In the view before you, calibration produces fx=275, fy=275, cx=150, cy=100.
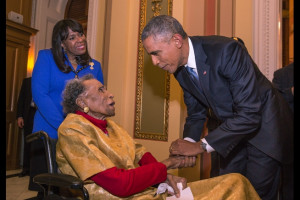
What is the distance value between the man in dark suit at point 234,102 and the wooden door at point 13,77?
14.4 feet

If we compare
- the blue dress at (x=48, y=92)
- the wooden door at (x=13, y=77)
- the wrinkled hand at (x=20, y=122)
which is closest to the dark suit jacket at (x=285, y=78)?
the blue dress at (x=48, y=92)

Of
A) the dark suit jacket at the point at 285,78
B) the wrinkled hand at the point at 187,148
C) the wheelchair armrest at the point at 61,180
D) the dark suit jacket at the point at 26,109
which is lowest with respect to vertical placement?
the wheelchair armrest at the point at 61,180

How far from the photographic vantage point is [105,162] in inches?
58.2

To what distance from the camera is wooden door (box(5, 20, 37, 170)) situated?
5.20 metres

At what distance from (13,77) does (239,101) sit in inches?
193

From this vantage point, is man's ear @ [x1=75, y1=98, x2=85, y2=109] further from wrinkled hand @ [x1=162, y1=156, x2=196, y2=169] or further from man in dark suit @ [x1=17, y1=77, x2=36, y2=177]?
man in dark suit @ [x1=17, y1=77, x2=36, y2=177]

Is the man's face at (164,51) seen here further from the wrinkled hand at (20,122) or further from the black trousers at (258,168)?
the wrinkled hand at (20,122)

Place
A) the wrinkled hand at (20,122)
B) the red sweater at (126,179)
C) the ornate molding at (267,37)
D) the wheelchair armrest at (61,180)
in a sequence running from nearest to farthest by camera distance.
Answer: the wheelchair armrest at (61,180) → the red sweater at (126,179) → the ornate molding at (267,37) → the wrinkled hand at (20,122)

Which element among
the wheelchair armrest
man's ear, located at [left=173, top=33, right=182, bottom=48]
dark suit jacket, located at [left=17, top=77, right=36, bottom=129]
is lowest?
the wheelchair armrest

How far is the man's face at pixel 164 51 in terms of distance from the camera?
1665 mm

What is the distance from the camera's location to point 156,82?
3807 millimetres

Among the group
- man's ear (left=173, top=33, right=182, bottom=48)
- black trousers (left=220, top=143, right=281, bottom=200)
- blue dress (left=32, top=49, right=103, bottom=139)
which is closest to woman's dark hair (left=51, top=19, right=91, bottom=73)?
blue dress (left=32, top=49, right=103, bottom=139)

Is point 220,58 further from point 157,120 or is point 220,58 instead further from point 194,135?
point 157,120

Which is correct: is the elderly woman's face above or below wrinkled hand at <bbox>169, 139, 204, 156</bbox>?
above
